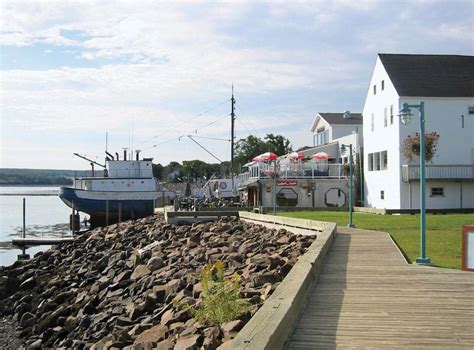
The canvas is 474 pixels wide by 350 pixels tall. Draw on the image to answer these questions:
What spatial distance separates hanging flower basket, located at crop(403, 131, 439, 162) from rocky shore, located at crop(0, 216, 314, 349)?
1510 cm

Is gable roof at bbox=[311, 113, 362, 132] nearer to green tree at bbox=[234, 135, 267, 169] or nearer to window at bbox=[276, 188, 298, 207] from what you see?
window at bbox=[276, 188, 298, 207]

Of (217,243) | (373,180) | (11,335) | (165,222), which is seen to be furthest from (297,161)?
(11,335)

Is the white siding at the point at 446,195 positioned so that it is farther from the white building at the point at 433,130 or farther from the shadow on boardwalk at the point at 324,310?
the shadow on boardwalk at the point at 324,310

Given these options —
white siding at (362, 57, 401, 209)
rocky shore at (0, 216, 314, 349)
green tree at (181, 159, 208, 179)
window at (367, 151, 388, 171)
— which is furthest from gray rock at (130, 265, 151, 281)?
green tree at (181, 159, 208, 179)

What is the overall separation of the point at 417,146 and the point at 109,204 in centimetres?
2500

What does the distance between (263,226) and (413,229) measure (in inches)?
230

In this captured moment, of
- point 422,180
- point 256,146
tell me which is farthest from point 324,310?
point 256,146

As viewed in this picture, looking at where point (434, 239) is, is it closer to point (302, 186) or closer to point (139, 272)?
point (139, 272)

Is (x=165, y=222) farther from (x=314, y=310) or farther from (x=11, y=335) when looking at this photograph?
(x=314, y=310)

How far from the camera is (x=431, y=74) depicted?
41.8m

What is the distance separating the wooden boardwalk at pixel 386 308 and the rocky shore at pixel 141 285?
871 mm

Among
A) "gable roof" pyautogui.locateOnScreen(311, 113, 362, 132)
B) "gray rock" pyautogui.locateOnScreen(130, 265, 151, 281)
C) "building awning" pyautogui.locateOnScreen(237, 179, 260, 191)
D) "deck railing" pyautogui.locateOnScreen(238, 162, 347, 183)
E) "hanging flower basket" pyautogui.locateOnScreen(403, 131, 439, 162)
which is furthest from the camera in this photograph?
"gable roof" pyautogui.locateOnScreen(311, 113, 362, 132)

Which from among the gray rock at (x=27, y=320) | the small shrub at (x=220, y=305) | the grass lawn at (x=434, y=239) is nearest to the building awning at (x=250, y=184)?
the grass lawn at (x=434, y=239)

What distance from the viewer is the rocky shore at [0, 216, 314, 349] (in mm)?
9719
